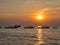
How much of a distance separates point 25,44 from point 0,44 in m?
2.62

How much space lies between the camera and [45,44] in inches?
1008

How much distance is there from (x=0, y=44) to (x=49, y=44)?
5170 mm

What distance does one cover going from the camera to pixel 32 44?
83.5ft

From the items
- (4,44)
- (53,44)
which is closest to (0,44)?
(4,44)

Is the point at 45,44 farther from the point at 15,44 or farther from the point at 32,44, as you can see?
the point at 15,44

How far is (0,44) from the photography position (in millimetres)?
25344

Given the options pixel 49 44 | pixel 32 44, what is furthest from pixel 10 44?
pixel 49 44

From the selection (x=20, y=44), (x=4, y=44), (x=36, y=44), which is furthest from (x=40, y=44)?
(x=4, y=44)

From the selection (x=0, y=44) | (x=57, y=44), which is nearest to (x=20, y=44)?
(x=0, y=44)

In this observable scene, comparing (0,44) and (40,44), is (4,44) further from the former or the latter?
(40,44)

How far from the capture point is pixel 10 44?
25.5 meters

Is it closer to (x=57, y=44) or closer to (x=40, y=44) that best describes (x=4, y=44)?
(x=40, y=44)

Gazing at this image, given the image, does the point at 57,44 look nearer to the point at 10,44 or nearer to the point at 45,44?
the point at 45,44

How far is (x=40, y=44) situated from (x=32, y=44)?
84cm
